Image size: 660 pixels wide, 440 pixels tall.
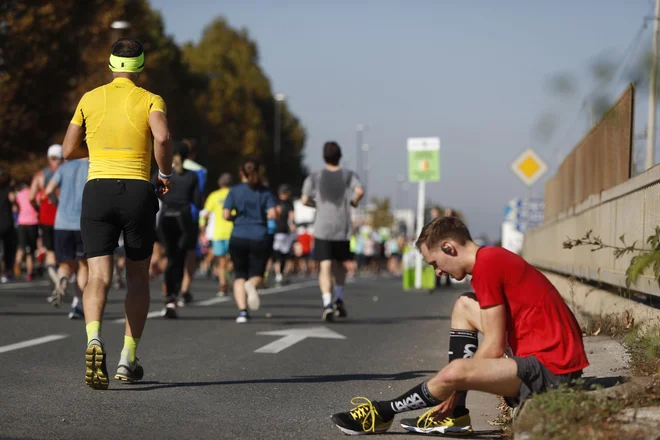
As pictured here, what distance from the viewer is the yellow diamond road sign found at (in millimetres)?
27828

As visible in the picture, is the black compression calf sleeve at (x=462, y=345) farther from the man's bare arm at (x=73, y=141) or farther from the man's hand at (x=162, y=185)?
the man's bare arm at (x=73, y=141)

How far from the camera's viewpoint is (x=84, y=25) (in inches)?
1618

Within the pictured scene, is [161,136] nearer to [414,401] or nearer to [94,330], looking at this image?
[94,330]

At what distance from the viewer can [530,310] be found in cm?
511

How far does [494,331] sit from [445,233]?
48 centimetres

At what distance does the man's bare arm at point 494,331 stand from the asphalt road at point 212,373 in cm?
91

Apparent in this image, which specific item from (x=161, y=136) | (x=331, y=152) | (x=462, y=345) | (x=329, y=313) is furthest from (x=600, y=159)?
(x=462, y=345)

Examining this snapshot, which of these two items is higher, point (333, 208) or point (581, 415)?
point (333, 208)

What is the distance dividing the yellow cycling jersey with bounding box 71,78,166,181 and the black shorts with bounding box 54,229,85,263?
18.3 ft

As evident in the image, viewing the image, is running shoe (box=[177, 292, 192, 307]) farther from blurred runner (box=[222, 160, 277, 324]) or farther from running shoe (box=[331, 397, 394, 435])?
running shoe (box=[331, 397, 394, 435])

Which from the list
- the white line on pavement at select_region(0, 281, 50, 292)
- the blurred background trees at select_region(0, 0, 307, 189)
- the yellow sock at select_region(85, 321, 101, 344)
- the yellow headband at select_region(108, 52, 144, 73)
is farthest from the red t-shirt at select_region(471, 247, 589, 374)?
the blurred background trees at select_region(0, 0, 307, 189)

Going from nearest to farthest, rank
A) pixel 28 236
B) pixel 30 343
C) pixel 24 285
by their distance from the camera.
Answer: pixel 30 343, pixel 24 285, pixel 28 236

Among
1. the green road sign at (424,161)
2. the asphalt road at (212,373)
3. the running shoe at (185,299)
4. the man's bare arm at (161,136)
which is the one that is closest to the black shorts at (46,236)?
the asphalt road at (212,373)

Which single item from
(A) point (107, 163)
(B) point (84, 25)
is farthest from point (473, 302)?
(B) point (84, 25)
